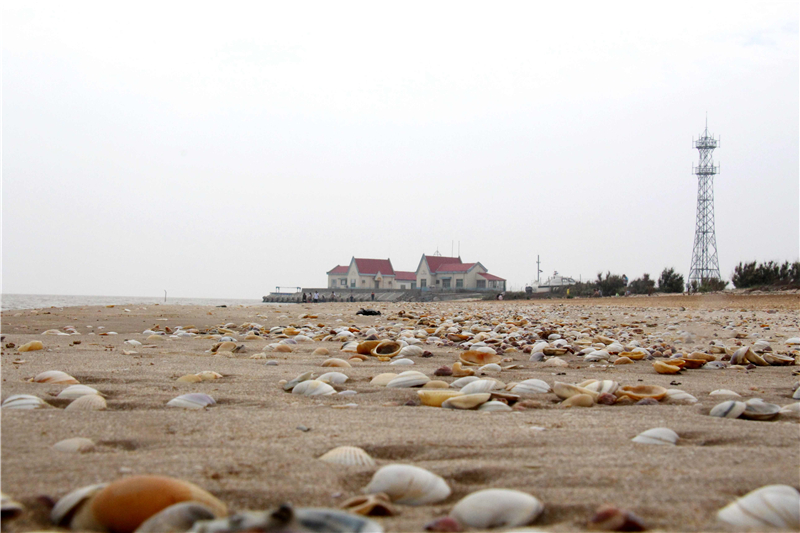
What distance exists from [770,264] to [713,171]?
19.4m

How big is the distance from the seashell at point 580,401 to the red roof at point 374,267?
6279 centimetres

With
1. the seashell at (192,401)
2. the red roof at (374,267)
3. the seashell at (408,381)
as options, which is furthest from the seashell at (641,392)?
the red roof at (374,267)

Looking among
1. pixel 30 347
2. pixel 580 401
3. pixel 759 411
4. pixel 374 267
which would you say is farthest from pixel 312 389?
pixel 374 267

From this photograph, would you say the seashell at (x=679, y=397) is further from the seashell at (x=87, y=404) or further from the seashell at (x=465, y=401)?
the seashell at (x=87, y=404)

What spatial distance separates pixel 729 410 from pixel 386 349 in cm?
289

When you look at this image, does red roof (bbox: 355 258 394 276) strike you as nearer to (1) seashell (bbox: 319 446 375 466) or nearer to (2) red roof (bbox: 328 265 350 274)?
(2) red roof (bbox: 328 265 350 274)

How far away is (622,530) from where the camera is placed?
49.9 inches

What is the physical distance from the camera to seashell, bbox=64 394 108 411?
2.38 metres

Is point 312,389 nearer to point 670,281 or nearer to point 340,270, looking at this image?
point 670,281

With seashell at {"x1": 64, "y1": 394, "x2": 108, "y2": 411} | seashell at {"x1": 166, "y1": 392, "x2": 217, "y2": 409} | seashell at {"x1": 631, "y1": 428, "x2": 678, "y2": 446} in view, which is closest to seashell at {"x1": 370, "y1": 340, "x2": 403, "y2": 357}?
seashell at {"x1": 166, "y1": 392, "x2": 217, "y2": 409}

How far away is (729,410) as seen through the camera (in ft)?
8.10

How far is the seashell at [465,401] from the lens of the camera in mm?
2645

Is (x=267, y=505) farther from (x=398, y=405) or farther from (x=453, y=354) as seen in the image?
(x=453, y=354)

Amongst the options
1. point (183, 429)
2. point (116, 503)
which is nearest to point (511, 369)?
point (183, 429)
